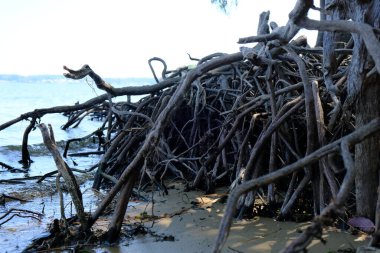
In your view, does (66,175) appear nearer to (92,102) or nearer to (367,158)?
(367,158)

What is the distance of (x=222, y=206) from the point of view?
344 centimetres

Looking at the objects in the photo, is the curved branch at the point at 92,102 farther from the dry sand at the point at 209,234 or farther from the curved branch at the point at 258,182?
the curved branch at the point at 258,182

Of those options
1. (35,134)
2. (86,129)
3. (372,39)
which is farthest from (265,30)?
(86,129)

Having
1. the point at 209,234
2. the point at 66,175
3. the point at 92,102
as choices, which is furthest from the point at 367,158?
the point at 92,102

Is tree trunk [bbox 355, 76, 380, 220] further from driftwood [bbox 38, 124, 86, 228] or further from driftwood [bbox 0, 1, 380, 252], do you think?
driftwood [bbox 38, 124, 86, 228]

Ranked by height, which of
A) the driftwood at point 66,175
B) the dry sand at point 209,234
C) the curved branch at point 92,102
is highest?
the curved branch at point 92,102

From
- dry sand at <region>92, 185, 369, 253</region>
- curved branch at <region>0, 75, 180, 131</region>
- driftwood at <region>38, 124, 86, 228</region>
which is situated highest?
curved branch at <region>0, 75, 180, 131</region>

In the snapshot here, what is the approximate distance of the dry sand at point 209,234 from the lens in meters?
2.55

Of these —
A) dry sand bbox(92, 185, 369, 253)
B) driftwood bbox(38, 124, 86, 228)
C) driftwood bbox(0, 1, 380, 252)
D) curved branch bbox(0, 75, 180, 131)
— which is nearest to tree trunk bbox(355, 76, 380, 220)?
driftwood bbox(0, 1, 380, 252)

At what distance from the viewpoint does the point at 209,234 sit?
2.83 m

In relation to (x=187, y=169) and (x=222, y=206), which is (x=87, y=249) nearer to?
Result: (x=222, y=206)

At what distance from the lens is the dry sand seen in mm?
2547

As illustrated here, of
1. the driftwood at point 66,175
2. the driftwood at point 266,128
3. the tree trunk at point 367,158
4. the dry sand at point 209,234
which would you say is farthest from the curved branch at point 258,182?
the driftwood at point 66,175

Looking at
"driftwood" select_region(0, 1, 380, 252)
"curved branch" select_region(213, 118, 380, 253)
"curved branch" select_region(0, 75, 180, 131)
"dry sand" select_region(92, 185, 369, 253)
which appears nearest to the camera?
"curved branch" select_region(213, 118, 380, 253)
